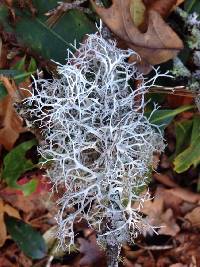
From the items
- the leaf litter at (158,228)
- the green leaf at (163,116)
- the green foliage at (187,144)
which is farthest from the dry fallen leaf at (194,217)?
the green leaf at (163,116)

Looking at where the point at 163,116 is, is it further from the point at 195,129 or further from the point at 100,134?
the point at 100,134

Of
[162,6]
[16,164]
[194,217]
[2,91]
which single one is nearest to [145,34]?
[162,6]

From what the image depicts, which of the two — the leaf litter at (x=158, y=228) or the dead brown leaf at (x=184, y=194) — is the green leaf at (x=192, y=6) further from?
the dead brown leaf at (x=184, y=194)

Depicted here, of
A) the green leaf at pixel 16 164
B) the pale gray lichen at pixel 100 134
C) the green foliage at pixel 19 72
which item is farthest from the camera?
the green leaf at pixel 16 164

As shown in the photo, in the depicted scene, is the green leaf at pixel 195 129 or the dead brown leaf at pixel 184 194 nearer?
the green leaf at pixel 195 129

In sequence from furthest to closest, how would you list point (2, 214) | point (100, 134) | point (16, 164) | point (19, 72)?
point (2, 214)
point (16, 164)
point (19, 72)
point (100, 134)

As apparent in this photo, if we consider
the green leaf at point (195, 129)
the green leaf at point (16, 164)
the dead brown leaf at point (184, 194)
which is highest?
the green leaf at point (16, 164)
